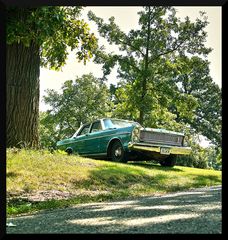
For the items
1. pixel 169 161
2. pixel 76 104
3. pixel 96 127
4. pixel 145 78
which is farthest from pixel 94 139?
pixel 76 104

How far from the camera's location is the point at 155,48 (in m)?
19.6

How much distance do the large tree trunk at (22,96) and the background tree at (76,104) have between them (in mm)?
26097

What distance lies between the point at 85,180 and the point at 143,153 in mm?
3615

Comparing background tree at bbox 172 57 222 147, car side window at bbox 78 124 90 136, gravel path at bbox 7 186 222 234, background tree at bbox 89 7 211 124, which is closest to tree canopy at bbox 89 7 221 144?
background tree at bbox 89 7 211 124

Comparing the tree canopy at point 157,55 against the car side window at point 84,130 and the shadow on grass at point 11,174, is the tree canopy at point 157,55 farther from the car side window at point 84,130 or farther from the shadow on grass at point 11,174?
the shadow on grass at point 11,174

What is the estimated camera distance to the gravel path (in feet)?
12.8

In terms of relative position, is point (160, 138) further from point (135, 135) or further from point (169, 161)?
point (169, 161)

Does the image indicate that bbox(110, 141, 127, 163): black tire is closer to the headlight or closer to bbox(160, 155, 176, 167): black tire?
the headlight

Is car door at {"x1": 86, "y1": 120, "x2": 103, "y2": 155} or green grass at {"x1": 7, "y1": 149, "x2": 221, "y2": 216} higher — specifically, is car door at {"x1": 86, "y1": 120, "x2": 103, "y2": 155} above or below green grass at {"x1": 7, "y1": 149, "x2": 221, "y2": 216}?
above

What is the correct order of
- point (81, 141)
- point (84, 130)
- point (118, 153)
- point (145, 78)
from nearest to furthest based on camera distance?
point (118, 153)
point (81, 141)
point (84, 130)
point (145, 78)

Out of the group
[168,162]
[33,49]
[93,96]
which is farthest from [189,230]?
[93,96]

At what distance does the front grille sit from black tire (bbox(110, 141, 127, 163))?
746 mm

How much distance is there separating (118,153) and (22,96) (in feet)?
11.6
